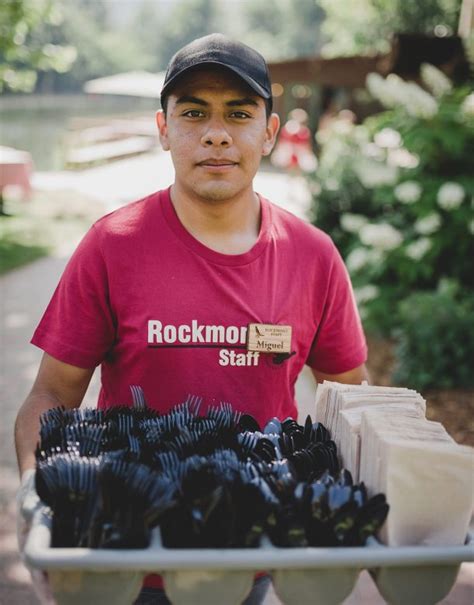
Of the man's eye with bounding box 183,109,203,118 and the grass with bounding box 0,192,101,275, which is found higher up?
the man's eye with bounding box 183,109,203,118

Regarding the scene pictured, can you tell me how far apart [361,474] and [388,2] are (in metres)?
33.4

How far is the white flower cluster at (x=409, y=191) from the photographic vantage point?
631 cm

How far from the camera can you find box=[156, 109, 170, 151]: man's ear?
2043 mm

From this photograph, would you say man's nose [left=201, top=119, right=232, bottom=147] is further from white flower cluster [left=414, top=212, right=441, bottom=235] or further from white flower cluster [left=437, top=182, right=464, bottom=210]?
white flower cluster [left=414, top=212, right=441, bottom=235]

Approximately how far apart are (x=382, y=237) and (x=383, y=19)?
30238 mm

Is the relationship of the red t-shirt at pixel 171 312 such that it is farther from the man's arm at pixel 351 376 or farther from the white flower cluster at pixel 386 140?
the white flower cluster at pixel 386 140

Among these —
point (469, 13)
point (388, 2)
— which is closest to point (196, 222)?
point (469, 13)

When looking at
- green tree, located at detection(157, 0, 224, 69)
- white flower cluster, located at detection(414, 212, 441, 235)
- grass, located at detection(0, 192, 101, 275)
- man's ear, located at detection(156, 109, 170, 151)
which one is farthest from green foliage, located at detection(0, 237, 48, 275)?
green tree, located at detection(157, 0, 224, 69)

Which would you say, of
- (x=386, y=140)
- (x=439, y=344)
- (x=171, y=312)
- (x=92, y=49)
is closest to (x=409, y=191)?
(x=439, y=344)

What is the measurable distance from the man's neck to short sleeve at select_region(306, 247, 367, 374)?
0.26 meters

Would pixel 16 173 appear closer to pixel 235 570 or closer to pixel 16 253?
pixel 16 253

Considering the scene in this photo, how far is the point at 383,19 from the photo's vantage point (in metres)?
33.8

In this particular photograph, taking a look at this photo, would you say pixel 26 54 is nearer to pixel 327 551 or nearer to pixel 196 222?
pixel 196 222

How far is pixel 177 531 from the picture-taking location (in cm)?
124
